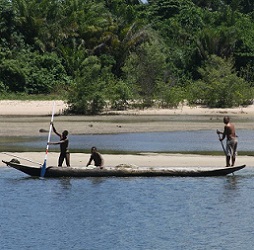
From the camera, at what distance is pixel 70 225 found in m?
19.4

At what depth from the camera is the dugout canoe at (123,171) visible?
81.1ft

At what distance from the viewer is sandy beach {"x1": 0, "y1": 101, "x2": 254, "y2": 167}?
28.1 m

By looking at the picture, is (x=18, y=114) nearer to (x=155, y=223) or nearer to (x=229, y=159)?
(x=229, y=159)

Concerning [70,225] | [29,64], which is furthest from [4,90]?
[70,225]

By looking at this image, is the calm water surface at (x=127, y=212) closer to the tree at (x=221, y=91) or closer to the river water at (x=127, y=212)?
the river water at (x=127, y=212)

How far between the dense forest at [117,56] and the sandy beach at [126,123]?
47.6 inches

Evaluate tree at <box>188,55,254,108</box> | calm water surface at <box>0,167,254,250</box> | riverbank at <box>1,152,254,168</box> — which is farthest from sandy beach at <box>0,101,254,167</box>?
calm water surface at <box>0,167,254,250</box>

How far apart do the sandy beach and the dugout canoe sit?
2.23 meters

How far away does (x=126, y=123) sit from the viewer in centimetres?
4288

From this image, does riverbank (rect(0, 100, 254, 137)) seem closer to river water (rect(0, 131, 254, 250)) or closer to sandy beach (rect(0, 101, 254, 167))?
sandy beach (rect(0, 101, 254, 167))

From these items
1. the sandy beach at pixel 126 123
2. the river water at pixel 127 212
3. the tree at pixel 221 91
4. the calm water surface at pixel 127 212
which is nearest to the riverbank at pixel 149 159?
the sandy beach at pixel 126 123

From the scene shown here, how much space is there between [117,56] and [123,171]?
35060mm

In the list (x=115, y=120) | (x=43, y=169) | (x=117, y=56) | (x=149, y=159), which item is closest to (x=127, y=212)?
(x=43, y=169)

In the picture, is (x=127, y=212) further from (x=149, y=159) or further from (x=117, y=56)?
(x=117, y=56)
